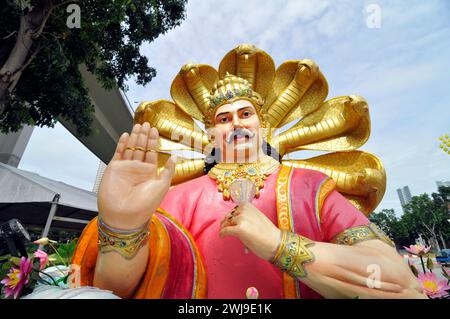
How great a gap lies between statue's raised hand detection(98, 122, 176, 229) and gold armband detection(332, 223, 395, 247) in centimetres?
80

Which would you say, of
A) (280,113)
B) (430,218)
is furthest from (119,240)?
(430,218)

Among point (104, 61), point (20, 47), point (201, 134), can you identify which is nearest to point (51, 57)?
point (20, 47)

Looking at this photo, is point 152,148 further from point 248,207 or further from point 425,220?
point 425,220

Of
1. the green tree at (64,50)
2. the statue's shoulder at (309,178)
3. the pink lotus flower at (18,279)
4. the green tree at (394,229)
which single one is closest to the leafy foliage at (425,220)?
the green tree at (394,229)

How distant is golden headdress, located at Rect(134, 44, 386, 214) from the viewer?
190cm

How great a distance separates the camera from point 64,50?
4043 mm

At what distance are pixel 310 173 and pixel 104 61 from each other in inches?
186

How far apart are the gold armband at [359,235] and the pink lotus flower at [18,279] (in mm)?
Answer: 1235

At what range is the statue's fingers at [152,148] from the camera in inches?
47.2

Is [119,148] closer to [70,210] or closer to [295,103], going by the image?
[295,103]

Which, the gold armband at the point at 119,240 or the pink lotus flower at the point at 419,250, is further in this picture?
the pink lotus flower at the point at 419,250

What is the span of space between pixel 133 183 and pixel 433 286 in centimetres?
140

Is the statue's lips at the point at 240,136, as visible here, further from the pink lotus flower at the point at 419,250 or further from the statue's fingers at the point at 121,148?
the pink lotus flower at the point at 419,250

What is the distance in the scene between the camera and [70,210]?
5.52 metres
